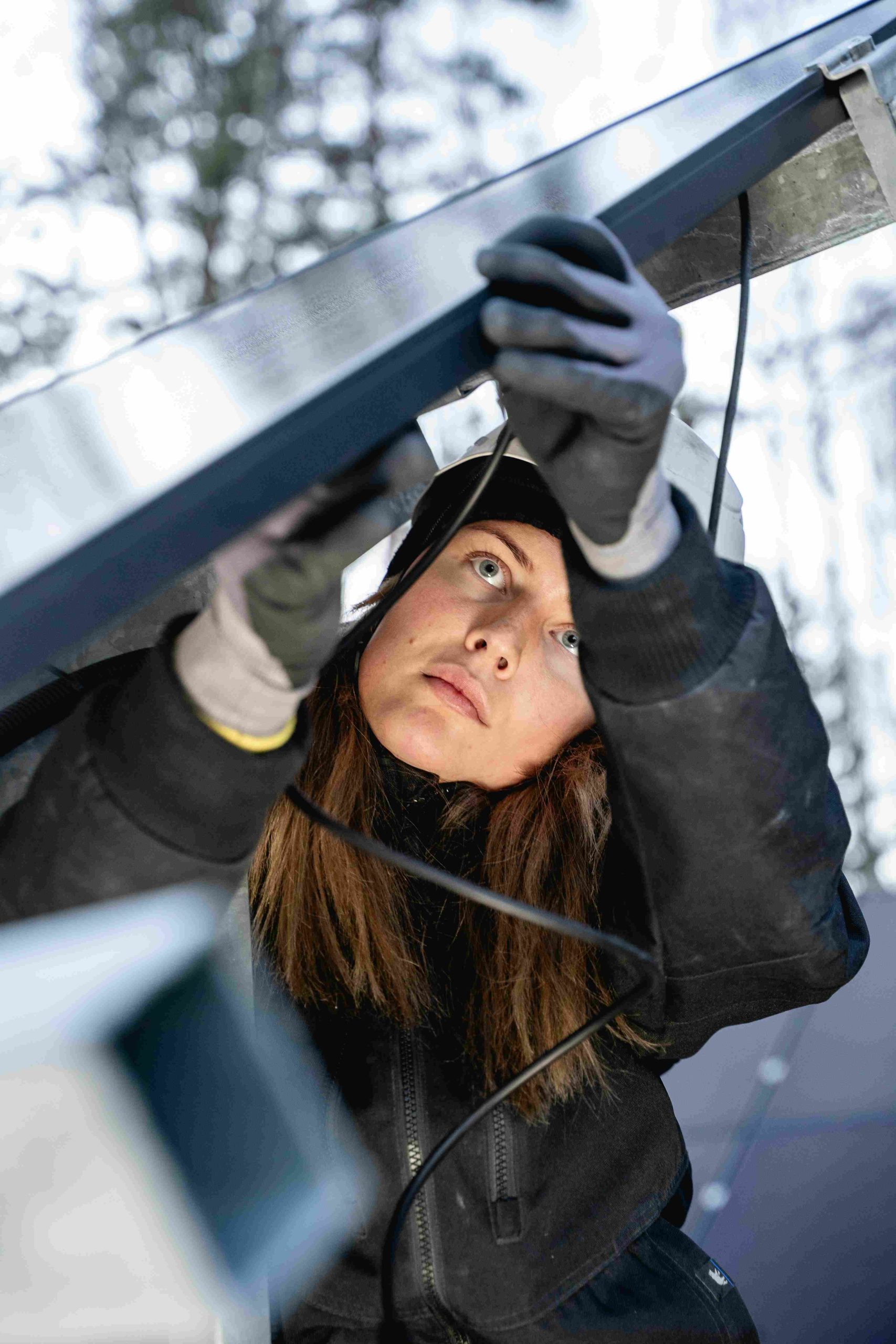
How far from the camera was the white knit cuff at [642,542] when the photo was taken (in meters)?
0.66

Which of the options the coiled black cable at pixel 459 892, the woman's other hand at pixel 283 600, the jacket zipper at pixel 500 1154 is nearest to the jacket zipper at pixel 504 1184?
the jacket zipper at pixel 500 1154

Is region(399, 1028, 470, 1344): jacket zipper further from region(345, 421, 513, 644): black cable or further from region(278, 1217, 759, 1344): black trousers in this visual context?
region(345, 421, 513, 644): black cable

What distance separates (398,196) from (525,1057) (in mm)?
2090

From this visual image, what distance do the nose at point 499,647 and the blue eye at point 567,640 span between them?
54 mm

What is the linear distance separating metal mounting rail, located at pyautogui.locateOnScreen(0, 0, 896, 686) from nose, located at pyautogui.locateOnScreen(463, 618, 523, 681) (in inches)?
20.2

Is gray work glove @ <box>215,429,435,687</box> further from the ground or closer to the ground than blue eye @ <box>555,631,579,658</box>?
further from the ground

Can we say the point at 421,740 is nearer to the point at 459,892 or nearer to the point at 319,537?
the point at 459,892

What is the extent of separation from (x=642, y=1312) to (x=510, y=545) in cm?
82

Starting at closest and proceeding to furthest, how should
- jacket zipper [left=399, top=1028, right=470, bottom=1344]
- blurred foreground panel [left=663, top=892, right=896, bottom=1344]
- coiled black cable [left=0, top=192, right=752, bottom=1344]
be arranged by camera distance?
1. coiled black cable [left=0, top=192, right=752, bottom=1344]
2. jacket zipper [left=399, top=1028, right=470, bottom=1344]
3. blurred foreground panel [left=663, top=892, right=896, bottom=1344]

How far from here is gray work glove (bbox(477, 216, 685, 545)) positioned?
18.9 inches

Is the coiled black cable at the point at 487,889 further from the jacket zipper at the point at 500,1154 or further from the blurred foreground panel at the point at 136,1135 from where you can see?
the jacket zipper at the point at 500,1154

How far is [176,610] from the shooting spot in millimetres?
1042

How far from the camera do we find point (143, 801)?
2.00 feet

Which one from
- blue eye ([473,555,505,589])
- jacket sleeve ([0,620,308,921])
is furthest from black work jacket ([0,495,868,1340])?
blue eye ([473,555,505,589])
